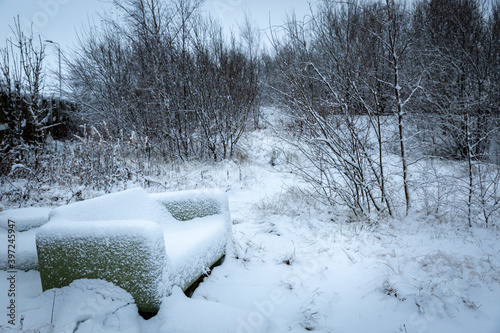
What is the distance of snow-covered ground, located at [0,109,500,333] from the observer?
1.40m

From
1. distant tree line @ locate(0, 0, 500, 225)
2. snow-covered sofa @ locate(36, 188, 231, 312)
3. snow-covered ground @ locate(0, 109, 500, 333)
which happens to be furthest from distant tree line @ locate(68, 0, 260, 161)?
snow-covered sofa @ locate(36, 188, 231, 312)

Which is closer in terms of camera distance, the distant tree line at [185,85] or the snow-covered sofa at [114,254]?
the snow-covered sofa at [114,254]

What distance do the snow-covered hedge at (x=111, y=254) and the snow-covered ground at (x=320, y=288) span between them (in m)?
0.08

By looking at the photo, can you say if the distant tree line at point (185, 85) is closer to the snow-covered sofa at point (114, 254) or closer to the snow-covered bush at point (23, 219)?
Answer: the snow-covered bush at point (23, 219)

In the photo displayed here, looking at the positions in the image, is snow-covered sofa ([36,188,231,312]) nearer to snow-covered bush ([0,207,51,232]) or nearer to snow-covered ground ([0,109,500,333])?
snow-covered ground ([0,109,500,333])

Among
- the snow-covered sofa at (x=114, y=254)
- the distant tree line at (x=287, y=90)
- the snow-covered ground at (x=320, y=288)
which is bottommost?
the snow-covered ground at (x=320, y=288)

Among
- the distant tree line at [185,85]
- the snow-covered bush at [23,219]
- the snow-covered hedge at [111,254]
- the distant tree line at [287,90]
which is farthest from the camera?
the distant tree line at [185,85]

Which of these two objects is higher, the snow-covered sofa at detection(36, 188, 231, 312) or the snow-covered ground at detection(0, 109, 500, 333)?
the snow-covered sofa at detection(36, 188, 231, 312)

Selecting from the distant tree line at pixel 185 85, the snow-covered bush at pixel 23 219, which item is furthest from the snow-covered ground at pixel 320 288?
the distant tree line at pixel 185 85

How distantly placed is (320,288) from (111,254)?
152 centimetres

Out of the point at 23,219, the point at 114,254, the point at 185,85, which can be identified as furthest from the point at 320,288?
the point at 185,85

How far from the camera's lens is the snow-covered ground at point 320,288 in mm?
1402

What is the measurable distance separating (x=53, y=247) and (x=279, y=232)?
2097 millimetres

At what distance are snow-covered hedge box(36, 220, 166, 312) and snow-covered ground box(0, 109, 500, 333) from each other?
8cm
